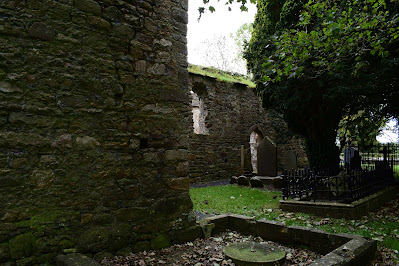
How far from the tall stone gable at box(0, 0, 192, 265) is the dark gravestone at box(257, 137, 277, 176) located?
24.0 feet

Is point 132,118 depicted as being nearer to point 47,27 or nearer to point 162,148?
point 162,148

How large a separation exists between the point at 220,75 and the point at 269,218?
34.0 ft

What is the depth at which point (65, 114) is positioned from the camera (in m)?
3.01

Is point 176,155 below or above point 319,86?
below

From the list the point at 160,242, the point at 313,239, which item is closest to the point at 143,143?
the point at 160,242

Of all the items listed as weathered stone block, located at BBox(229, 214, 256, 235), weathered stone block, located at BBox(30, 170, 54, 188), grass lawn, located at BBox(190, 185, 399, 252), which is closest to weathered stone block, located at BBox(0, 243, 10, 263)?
weathered stone block, located at BBox(30, 170, 54, 188)

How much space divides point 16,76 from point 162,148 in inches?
74.2

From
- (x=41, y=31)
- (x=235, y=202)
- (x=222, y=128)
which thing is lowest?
(x=235, y=202)

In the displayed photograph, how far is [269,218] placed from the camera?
223 inches

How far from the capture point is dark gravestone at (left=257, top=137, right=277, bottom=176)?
10734 mm

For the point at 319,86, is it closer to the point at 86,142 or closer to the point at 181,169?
the point at 181,169

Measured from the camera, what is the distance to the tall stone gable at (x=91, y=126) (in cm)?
270

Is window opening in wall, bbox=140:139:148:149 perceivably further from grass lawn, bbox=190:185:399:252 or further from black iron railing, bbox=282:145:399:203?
black iron railing, bbox=282:145:399:203

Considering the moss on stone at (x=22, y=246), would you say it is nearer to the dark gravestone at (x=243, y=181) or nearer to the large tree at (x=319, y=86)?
the large tree at (x=319, y=86)
